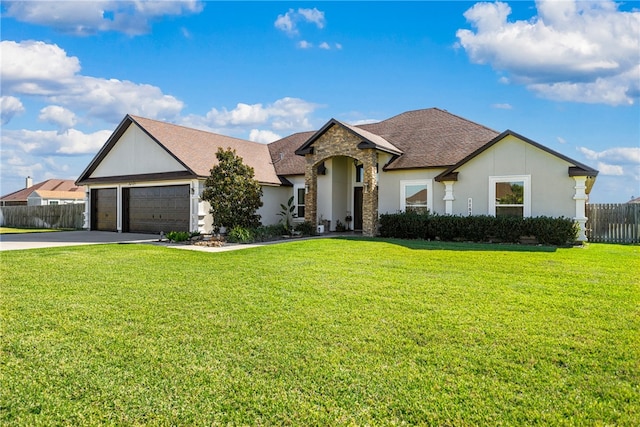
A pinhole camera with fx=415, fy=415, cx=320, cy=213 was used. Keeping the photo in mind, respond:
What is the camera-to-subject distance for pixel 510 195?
56.0ft

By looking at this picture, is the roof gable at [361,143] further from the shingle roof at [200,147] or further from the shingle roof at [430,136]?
the shingle roof at [200,147]

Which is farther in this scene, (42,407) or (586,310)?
(586,310)

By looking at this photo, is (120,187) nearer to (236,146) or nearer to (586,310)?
(236,146)

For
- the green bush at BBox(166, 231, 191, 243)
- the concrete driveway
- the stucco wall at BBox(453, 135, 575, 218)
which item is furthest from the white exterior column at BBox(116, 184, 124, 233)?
the stucco wall at BBox(453, 135, 575, 218)

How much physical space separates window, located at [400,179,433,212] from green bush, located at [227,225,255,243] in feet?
24.0

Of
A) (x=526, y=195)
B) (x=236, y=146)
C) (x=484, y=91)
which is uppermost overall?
(x=484, y=91)

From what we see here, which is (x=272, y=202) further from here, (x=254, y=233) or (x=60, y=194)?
(x=60, y=194)

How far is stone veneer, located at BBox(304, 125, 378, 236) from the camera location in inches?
758

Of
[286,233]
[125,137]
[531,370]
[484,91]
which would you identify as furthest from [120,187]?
[531,370]

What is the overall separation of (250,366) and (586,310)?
201 inches

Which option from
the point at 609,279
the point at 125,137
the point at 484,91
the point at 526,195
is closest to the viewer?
the point at 609,279

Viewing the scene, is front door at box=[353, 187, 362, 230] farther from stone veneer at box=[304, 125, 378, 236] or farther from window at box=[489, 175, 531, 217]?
window at box=[489, 175, 531, 217]

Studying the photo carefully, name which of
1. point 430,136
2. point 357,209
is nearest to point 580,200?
point 430,136

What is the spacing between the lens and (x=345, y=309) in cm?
630
